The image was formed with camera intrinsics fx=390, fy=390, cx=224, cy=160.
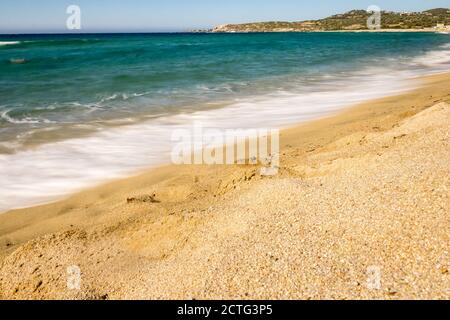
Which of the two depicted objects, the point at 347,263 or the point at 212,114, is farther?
the point at 212,114

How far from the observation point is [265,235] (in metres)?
3.56

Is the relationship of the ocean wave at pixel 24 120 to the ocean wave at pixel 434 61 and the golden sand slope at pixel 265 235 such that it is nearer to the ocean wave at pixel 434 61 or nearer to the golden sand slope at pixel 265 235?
the golden sand slope at pixel 265 235

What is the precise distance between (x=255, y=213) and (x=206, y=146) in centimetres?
444

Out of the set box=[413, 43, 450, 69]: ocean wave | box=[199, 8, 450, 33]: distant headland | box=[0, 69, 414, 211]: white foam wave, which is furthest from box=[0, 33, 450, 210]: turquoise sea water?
box=[199, 8, 450, 33]: distant headland

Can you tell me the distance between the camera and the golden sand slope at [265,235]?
9.75 ft

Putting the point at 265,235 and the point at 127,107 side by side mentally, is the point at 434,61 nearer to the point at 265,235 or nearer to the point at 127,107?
the point at 127,107

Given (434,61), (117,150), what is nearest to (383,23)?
(434,61)

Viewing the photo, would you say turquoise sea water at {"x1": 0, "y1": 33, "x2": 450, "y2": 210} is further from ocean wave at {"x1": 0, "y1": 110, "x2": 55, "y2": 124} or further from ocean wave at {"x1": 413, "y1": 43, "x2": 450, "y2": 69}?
ocean wave at {"x1": 413, "y1": 43, "x2": 450, "y2": 69}

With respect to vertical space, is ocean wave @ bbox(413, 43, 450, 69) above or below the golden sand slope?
above

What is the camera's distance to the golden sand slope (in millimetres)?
2973

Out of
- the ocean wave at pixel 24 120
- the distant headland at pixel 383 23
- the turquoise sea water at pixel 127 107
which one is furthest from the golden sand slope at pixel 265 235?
the distant headland at pixel 383 23

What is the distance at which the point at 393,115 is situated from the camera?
8.56 meters
